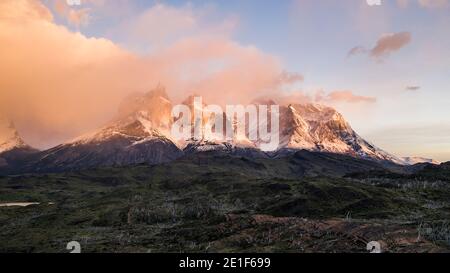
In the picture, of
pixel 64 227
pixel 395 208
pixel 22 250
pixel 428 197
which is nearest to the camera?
pixel 22 250

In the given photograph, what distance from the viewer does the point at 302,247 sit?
7562 centimetres

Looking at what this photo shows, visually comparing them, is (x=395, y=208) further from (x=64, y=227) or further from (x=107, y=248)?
(x=64, y=227)

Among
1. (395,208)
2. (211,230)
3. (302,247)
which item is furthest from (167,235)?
(395,208)

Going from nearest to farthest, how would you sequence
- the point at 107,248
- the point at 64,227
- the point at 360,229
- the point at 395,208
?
the point at 360,229
the point at 107,248
the point at 395,208
the point at 64,227
